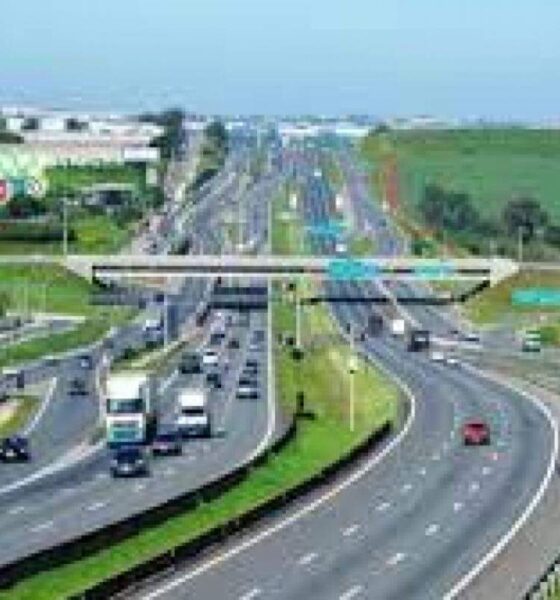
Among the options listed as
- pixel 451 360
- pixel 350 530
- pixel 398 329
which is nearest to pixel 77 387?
pixel 451 360

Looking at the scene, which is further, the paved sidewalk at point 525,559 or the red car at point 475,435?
the red car at point 475,435

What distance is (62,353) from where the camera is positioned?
156 metres

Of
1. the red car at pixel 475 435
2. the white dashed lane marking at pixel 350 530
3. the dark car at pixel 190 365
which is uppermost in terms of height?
the white dashed lane marking at pixel 350 530

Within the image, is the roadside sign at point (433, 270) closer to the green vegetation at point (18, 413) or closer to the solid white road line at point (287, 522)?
the green vegetation at point (18, 413)

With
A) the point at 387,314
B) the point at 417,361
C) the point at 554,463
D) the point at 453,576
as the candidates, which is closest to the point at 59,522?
the point at 453,576

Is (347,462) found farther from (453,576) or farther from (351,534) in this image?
(453,576)

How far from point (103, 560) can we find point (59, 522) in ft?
27.5

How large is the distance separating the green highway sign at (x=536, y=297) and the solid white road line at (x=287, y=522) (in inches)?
3124

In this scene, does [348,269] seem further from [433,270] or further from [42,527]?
[42,527]

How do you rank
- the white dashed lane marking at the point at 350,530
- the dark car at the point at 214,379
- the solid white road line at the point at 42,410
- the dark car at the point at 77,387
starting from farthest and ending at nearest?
the dark car at the point at 214,379 < the dark car at the point at 77,387 < the solid white road line at the point at 42,410 < the white dashed lane marking at the point at 350,530

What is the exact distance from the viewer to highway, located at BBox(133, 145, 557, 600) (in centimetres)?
5103

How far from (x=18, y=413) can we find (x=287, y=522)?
4599cm

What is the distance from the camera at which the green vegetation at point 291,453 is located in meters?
51.1

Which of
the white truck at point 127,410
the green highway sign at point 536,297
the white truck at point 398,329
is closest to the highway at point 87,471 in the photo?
the white truck at point 127,410
